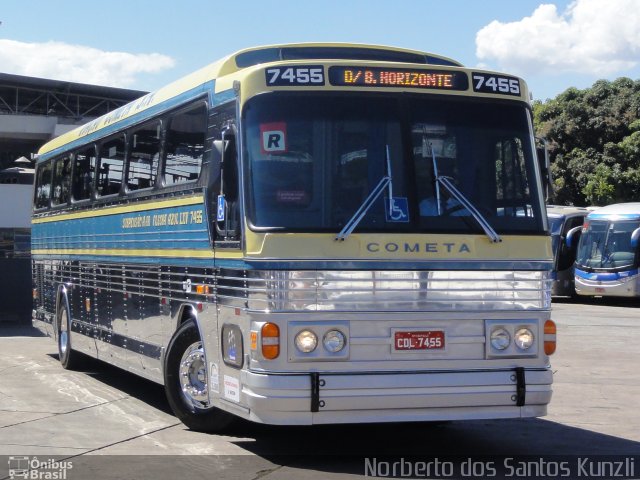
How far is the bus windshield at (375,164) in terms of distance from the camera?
8.38 meters

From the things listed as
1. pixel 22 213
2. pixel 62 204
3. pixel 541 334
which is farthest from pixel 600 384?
pixel 22 213

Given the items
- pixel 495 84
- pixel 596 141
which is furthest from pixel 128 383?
pixel 596 141

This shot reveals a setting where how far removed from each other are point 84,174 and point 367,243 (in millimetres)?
7036

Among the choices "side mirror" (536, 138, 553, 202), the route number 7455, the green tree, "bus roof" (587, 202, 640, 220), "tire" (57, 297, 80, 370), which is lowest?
"tire" (57, 297, 80, 370)

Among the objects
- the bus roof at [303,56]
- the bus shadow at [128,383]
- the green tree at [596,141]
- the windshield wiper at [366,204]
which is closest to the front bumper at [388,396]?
the windshield wiper at [366,204]

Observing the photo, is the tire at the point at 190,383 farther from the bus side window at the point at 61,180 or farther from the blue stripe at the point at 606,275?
the blue stripe at the point at 606,275

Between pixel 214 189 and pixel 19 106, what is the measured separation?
31.0m

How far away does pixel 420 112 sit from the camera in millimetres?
8773

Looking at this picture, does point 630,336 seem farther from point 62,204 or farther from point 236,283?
point 236,283

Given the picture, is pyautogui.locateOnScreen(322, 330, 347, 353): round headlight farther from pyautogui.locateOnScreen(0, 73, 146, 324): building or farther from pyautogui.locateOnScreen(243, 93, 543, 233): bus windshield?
pyautogui.locateOnScreen(0, 73, 146, 324): building

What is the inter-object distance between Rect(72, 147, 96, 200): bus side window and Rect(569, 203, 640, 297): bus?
21.7 m

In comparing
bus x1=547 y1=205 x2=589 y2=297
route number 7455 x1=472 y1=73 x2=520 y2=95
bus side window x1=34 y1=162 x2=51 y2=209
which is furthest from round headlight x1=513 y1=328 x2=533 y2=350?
bus x1=547 y1=205 x2=589 y2=297

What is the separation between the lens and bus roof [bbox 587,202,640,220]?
3359 cm

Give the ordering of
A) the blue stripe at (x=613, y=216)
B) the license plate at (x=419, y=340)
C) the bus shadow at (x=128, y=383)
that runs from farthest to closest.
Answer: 1. the blue stripe at (x=613, y=216)
2. the bus shadow at (x=128, y=383)
3. the license plate at (x=419, y=340)
